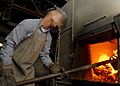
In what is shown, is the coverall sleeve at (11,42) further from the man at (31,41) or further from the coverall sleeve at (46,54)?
the coverall sleeve at (46,54)

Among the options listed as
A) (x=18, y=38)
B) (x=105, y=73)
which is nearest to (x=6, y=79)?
(x=18, y=38)

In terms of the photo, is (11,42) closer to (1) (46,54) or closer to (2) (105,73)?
(1) (46,54)

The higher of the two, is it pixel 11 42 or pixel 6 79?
pixel 11 42

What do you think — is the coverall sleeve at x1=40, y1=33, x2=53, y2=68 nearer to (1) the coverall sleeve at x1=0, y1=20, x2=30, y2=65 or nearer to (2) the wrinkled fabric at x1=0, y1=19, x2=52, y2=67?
(2) the wrinkled fabric at x1=0, y1=19, x2=52, y2=67

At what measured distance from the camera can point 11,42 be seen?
3.22 meters

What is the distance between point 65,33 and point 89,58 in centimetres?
104

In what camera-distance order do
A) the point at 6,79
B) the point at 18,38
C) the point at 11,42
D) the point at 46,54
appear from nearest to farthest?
the point at 6,79
the point at 11,42
the point at 18,38
the point at 46,54

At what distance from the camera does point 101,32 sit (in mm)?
4184

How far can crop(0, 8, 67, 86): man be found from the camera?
3.38m

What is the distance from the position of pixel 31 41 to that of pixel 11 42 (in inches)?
20.9

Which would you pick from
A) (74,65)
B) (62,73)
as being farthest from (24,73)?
(74,65)

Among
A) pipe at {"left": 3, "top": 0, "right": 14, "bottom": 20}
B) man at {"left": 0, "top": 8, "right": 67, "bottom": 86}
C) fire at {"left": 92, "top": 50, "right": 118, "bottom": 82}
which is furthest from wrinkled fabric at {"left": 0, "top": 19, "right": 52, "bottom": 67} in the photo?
pipe at {"left": 3, "top": 0, "right": 14, "bottom": 20}

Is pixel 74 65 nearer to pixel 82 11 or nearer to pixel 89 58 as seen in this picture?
A: pixel 89 58

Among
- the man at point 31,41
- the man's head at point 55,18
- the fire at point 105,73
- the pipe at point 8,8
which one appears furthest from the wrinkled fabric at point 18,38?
the pipe at point 8,8
